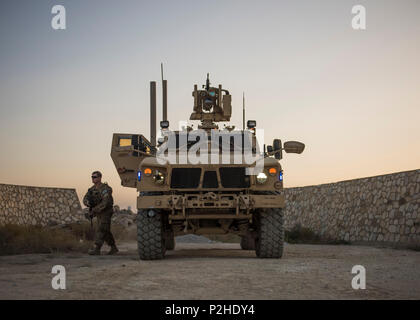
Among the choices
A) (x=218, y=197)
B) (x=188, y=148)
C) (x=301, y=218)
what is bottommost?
(x=301, y=218)

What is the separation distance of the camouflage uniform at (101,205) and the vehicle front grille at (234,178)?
289 centimetres

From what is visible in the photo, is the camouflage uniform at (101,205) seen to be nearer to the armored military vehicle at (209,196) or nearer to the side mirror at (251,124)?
Answer: the armored military vehicle at (209,196)

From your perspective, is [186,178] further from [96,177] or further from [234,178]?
[96,177]

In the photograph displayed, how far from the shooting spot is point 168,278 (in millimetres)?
5578

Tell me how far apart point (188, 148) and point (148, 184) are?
56.5 inches

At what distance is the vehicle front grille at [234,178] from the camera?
826cm

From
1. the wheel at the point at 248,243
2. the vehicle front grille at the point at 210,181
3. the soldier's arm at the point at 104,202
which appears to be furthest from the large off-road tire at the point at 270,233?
the wheel at the point at 248,243

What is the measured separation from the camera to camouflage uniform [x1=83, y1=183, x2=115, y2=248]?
10016 millimetres

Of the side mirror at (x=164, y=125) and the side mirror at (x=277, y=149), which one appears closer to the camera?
the side mirror at (x=277, y=149)

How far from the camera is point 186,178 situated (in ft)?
27.0

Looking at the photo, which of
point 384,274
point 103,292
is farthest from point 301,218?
point 103,292

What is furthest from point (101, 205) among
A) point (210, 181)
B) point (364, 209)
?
point (364, 209)

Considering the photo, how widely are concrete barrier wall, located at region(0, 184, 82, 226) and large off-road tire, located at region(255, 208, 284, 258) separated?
12921 mm
